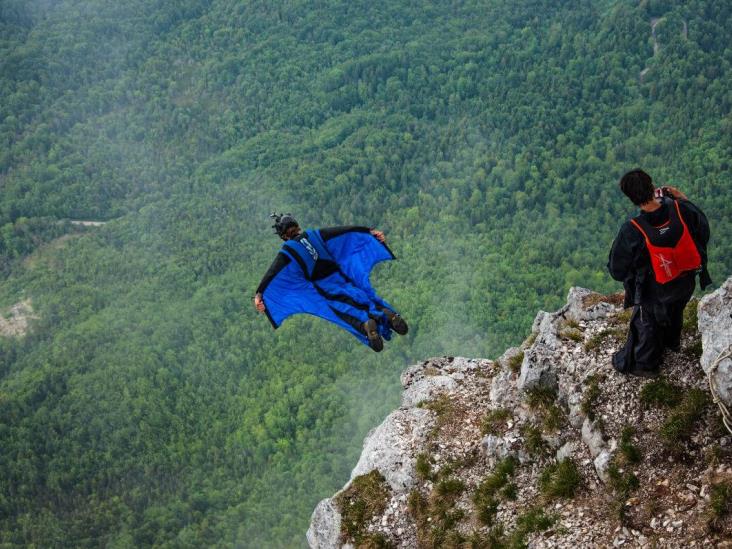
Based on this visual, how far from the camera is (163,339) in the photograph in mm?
108500

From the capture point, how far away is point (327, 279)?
620 inches

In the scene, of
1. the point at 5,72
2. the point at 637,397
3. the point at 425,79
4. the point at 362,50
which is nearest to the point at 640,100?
the point at 425,79

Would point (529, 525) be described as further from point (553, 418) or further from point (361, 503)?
point (361, 503)

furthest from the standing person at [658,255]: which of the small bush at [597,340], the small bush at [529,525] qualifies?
the small bush at [529,525]

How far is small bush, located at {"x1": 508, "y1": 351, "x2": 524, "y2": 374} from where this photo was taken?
15.6 meters

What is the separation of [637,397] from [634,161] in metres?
110

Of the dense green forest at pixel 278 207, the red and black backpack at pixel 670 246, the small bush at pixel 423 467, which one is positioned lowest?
the dense green forest at pixel 278 207

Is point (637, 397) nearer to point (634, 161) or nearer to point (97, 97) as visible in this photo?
point (634, 161)

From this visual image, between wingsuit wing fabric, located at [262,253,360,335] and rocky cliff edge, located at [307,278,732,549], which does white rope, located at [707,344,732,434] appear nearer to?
rocky cliff edge, located at [307,278,732,549]

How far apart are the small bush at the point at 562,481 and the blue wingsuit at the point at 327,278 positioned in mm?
4065

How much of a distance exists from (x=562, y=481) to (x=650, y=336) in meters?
2.65

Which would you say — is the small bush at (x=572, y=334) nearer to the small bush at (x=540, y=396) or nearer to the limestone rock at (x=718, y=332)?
the small bush at (x=540, y=396)

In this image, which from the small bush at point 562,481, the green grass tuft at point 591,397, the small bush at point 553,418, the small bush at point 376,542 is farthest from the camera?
the small bush at point 376,542

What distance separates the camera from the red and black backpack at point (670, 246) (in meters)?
11.0
